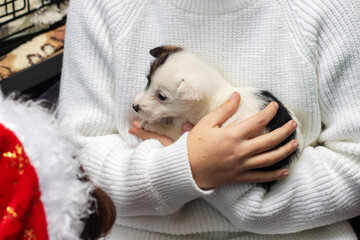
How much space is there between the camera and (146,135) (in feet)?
3.84

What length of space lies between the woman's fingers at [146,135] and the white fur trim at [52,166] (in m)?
0.49

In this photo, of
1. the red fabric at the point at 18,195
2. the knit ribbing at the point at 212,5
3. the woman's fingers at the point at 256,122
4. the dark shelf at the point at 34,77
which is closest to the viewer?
the red fabric at the point at 18,195

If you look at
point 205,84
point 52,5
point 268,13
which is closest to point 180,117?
point 205,84

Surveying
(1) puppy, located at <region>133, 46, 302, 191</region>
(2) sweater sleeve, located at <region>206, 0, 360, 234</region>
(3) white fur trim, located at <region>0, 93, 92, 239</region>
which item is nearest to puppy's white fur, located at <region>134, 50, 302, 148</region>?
(1) puppy, located at <region>133, 46, 302, 191</region>

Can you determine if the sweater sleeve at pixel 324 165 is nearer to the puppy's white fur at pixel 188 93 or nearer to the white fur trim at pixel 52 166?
the puppy's white fur at pixel 188 93

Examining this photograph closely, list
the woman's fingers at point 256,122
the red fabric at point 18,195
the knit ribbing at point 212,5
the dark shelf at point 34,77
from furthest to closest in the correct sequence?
the dark shelf at point 34,77 → the knit ribbing at point 212,5 → the woman's fingers at point 256,122 → the red fabric at point 18,195

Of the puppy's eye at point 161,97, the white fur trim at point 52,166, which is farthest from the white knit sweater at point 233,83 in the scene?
the white fur trim at point 52,166

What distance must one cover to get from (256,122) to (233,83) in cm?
19

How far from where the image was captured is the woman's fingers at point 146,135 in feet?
3.85

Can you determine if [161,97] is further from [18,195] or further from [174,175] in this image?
[18,195]

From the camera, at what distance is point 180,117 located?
117cm

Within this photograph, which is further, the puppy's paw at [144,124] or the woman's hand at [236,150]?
the puppy's paw at [144,124]

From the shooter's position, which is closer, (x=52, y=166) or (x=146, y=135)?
(x=52, y=166)

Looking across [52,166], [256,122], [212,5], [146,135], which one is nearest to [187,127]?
[146,135]
